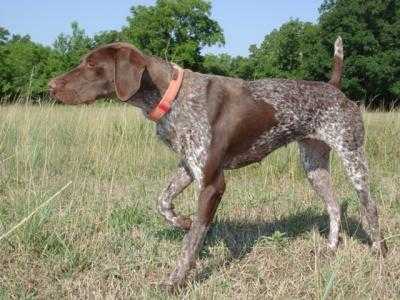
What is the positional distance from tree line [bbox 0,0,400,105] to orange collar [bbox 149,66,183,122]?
34278 mm

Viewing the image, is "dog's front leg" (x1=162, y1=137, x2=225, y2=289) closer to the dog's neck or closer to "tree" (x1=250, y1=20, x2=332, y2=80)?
the dog's neck

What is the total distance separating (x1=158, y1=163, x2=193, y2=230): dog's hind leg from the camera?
470cm

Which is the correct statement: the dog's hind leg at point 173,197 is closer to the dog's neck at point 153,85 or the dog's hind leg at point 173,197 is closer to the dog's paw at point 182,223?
the dog's paw at point 182,223

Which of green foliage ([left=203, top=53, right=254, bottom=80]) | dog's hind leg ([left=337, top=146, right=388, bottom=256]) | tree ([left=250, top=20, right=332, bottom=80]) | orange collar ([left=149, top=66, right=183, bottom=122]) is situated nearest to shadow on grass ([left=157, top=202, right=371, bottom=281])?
dog's hind leg ([left=337, top=146, right=388, bottom=256])

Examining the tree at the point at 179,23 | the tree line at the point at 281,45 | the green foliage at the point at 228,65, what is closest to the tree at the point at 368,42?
the tree line at the point at 281,45

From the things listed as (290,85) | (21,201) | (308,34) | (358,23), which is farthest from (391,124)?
(308,34)

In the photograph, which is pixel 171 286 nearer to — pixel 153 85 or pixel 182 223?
pixel 182 223

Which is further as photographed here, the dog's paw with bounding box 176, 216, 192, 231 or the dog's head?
the dog's paw with bounding box 176, 216, 192, 231

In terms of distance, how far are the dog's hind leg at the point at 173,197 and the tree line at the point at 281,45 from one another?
34.0m

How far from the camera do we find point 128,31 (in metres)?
59.7

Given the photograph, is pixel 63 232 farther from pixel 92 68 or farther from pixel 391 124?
pixel 391 124

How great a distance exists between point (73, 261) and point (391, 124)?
25.0 ft

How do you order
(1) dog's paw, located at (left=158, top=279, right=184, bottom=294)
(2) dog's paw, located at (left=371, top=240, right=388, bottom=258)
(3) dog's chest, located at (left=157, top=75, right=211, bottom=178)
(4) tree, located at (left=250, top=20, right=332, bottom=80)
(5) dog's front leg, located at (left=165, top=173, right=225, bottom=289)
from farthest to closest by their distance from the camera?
(4) tree, located at (left=250, top=20, right=332, bottom=80) → (2) dog's paw, located at (left=371, top=240, right=388, bottom=258) → (3) dog's chest, located at (left=157, top=75, right=211, bottom=178) → (5) dog's front leg, located at (left=165, top=173, right=225, bottom=289) → (1) dog's paw, located at (left=158, top=279, right=184, bottom=294)

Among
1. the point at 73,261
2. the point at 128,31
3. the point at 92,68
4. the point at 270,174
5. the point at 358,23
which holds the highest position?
Answer: the point at 358,23
